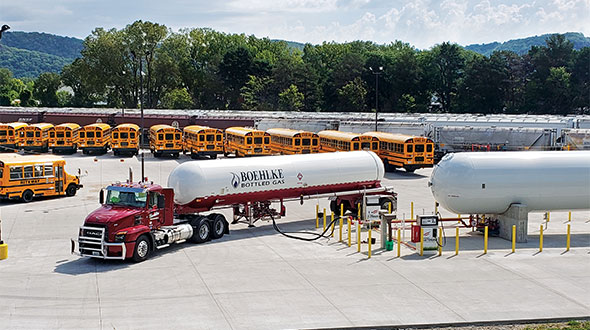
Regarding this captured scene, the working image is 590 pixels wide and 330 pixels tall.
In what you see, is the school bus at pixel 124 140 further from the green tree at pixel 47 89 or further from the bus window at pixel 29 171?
the green tree at pixel 47 89

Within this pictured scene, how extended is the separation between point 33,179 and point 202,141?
23.3 metres

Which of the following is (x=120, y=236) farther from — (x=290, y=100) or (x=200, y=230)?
(x=290, y=100)

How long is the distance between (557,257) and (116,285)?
15024mm

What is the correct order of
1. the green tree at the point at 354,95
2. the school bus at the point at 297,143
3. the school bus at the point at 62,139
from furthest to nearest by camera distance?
the green tree at the point at 354,95 < the school bus at the point at 62,139 < the school bus at the point at 297,143

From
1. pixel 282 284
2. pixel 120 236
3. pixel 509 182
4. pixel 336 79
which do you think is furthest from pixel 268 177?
pixel 336 79

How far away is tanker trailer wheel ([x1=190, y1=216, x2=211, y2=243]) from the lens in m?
26.1

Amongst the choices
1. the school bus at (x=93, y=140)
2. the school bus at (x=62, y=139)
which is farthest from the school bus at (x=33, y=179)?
the school bus at (x=62, y=139)

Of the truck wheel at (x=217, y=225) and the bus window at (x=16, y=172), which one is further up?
the bus window at (x=16, y=172)

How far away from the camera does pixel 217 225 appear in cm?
2708

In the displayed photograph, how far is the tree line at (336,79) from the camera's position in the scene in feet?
331

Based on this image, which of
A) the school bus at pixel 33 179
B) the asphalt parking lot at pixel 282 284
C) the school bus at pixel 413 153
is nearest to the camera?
the asphalt parking lot at pixel 282 284

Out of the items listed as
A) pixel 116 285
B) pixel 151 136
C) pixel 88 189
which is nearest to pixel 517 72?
pixel 151 136

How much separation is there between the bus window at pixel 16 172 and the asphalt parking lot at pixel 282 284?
6.43 m

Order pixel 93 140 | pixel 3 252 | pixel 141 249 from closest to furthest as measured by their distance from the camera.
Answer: pixel 141 249, pixel 3 252, pixel 93 140
